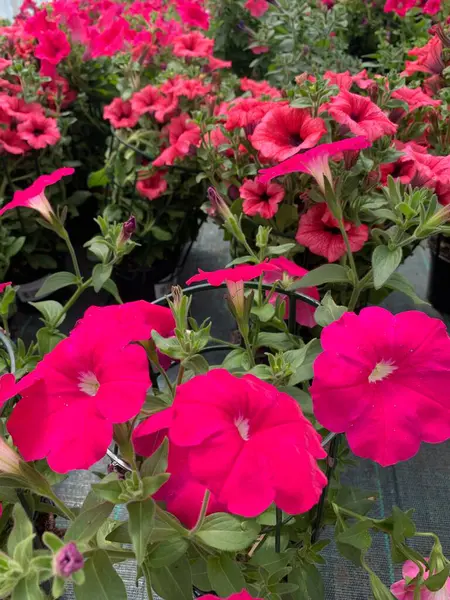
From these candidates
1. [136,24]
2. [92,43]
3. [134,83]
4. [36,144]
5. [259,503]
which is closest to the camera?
[259,503]

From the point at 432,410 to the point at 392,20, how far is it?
1.83 meters

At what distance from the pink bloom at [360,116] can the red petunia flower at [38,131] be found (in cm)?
66

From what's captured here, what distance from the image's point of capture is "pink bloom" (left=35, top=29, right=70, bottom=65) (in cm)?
134

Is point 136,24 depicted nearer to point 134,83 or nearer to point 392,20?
point 134,83

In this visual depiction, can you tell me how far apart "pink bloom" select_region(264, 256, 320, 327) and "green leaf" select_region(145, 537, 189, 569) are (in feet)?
1.07

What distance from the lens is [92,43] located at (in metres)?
1.45

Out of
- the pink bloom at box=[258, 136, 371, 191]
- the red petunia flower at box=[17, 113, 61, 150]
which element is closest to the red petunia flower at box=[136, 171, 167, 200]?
the red petunia flower at box=[17, 113, 61, 150]

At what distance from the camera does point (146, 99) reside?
121cm

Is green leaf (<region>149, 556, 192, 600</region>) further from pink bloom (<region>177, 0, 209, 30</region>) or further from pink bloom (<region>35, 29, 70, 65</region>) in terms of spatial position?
pink bloom (<region>177, 0, 209, 30</region>)

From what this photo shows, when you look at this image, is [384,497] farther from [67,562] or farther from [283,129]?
[67,562]

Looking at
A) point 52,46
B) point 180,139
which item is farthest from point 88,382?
point 52,46

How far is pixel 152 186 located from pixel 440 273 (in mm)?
706

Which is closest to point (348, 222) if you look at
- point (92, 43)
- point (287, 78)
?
point (287, 78)

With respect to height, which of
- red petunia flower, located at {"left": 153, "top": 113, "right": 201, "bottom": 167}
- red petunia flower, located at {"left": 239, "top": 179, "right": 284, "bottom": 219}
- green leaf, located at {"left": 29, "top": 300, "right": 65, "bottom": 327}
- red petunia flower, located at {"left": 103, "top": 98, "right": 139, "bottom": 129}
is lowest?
green leaf, located at {"left": 29, "top": 300, "right": 65, "bottom": 327}
